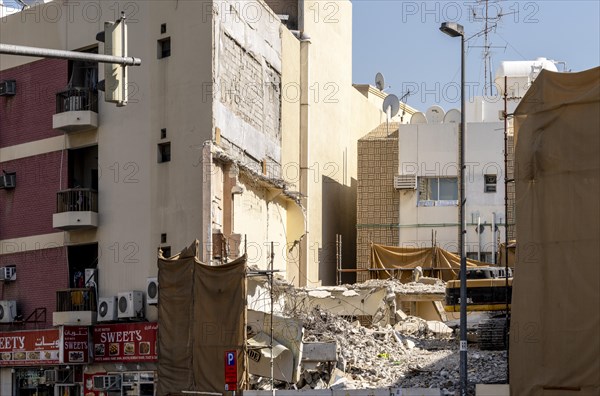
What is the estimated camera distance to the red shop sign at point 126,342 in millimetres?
34875

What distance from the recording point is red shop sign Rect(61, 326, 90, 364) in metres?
35.9

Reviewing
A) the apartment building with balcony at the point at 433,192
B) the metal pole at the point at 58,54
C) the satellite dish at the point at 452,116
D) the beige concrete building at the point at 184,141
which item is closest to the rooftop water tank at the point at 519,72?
the satellite dish at the point at 452,116

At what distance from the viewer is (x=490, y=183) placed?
47688 millimetres

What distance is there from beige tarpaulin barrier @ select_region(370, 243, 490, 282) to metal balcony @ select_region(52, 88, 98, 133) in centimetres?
1278

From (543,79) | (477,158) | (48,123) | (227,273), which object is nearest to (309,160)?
(477,158)

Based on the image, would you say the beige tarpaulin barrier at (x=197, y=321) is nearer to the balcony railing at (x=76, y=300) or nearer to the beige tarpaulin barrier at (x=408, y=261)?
the balcony railing at (x=76, y=300)

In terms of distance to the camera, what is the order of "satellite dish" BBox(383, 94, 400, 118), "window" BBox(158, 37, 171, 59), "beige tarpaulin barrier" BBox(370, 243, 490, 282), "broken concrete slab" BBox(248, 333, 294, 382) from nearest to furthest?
"broken concrete slab" BBox(248, 333, 294, 382) < "window" BBox(158, 37, 171, 59) < "beige tarpaulin barrier" BBox(370, 243, 490, 282) < "satellite dish" BBox(383, 94, 400, 118)

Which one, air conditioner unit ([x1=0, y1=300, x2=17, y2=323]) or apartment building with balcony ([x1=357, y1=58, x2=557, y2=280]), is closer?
air conditioner unit ([x1=0, y1=300, x2=17, y2=323])

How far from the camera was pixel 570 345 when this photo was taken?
25.2 meters

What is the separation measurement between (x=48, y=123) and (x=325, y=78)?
12152 mm

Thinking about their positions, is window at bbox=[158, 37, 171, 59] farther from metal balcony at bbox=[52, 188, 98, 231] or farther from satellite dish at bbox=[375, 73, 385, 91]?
satellite dish at bbox=[375, 73, 385, 91]

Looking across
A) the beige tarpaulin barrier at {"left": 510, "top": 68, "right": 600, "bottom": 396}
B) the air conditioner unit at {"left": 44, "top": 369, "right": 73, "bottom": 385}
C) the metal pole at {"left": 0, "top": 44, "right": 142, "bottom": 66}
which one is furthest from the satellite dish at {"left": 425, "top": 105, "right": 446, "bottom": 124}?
the metal pole at {"left": 0, "top": 44, "right": 142, "bottom": 66}

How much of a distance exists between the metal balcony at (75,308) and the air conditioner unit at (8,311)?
2299 millimetres

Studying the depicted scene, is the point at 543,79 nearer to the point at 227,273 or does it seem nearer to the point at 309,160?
the point at 227,273
